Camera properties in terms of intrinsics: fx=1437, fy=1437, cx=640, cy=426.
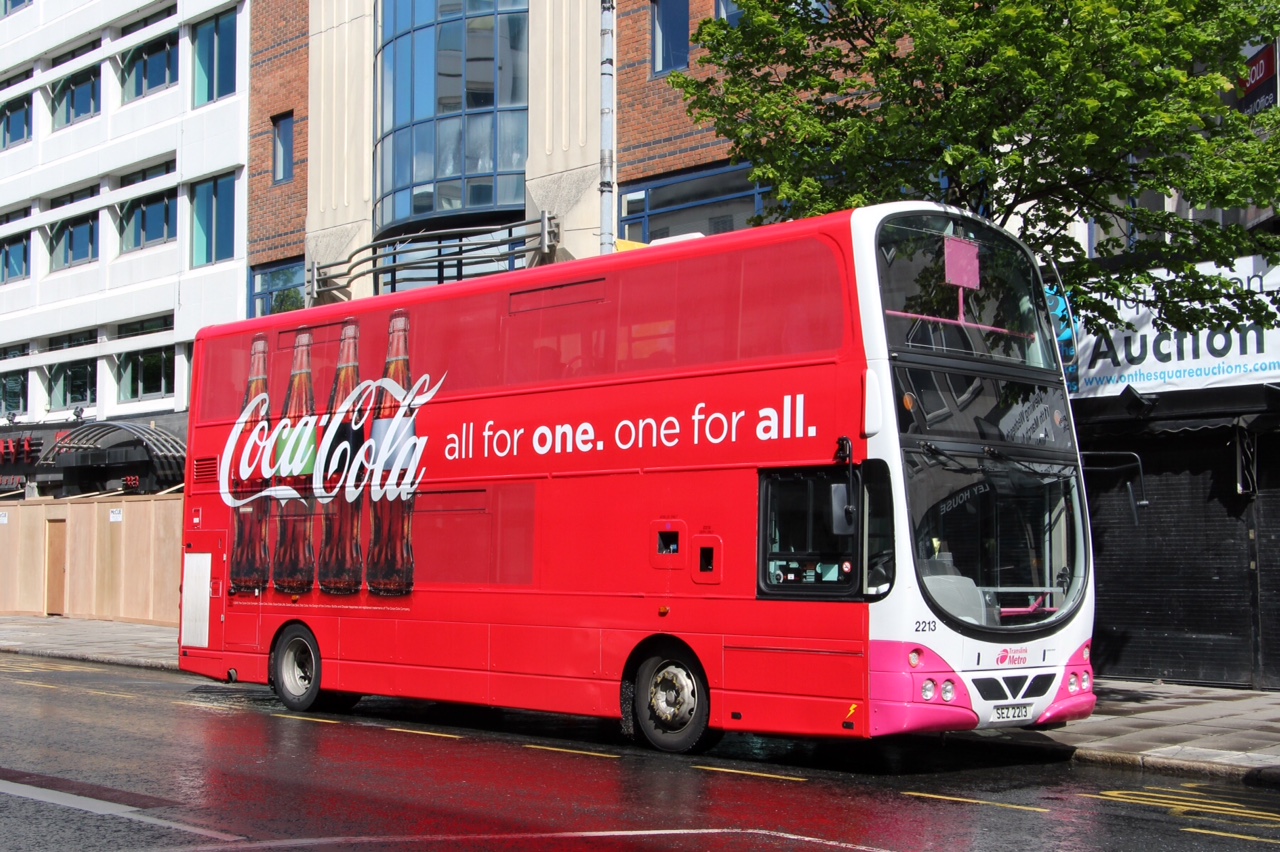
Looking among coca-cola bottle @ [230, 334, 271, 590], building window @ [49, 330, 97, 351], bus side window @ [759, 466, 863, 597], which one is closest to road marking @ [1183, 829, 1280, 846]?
bus side window @ [759, 466, 863, 597]

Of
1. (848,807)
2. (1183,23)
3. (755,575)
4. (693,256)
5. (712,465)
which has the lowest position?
(848,807)

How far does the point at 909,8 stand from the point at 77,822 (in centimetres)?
990

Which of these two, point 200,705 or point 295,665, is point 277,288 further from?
point 295,665

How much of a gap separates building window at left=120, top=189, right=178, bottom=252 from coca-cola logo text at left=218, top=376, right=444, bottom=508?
20.9m

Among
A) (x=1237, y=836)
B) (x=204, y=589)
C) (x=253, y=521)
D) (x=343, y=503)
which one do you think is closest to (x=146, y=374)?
(x=204, y=589)

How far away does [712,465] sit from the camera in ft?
39.3

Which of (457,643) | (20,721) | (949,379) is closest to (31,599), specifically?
(20,721)

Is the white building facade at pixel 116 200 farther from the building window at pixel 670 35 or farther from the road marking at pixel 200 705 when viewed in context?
the road marking at pixel 200 705

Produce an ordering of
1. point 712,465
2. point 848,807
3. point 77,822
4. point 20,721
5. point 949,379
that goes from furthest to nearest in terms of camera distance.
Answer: point 20,721 → point 712,465 → point 949,379 → point 848,807 → point 77,822

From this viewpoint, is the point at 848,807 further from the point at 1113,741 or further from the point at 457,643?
the point at 457,643

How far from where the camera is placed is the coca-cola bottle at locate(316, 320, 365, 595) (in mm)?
15359

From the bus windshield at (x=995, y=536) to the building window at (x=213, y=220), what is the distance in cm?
2630

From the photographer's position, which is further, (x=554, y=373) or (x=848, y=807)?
(x=554, y=373)

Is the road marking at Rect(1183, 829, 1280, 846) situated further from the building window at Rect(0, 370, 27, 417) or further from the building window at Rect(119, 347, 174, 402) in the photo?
the building window at Rect(0, 370, 27, 417)
